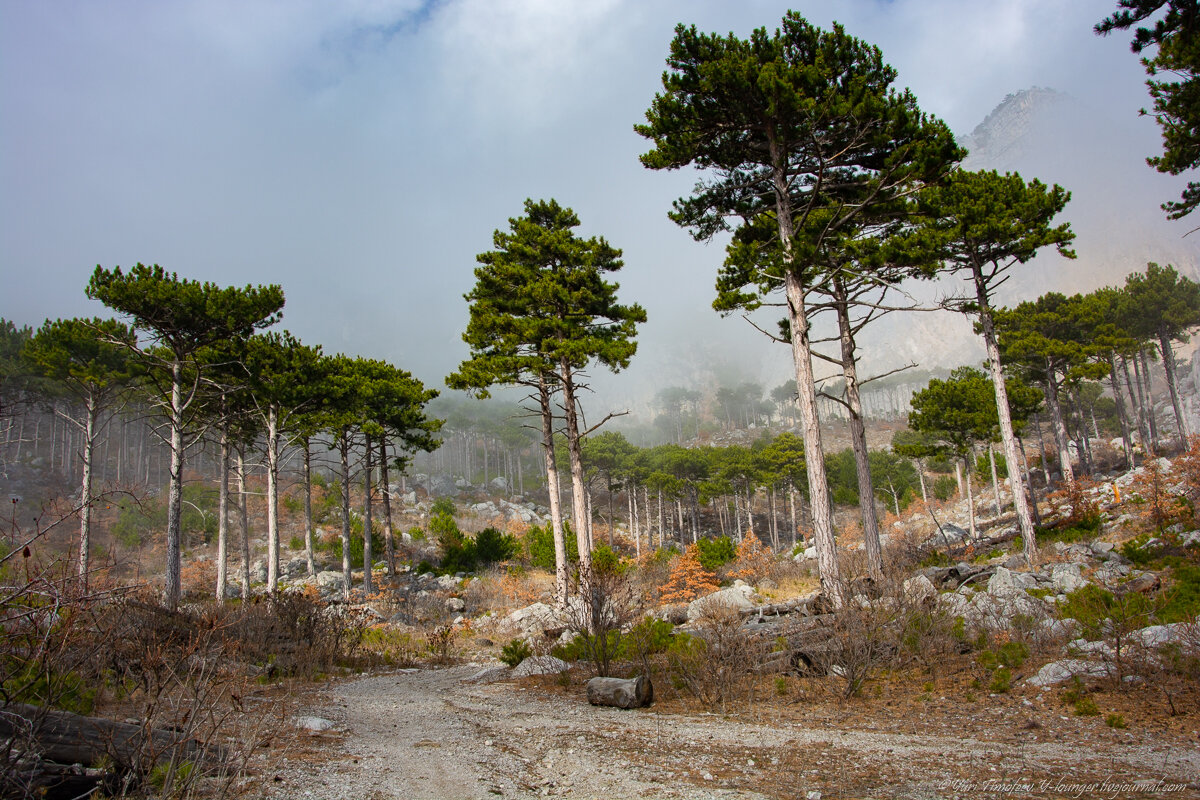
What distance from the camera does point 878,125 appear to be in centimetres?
991

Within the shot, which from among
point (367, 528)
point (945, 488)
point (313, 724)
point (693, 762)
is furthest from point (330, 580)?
point (945, 488)

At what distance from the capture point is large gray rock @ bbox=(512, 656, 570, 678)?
353 inches

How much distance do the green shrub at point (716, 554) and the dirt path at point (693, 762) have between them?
17.9 meters

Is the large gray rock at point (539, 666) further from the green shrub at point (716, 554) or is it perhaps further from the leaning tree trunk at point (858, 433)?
the green shrub at point (716, 554)

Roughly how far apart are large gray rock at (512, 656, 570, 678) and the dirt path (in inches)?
122

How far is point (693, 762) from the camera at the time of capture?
4.27 metres

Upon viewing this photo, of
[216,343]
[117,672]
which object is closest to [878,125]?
[117,672]

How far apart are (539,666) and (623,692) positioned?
3163mm

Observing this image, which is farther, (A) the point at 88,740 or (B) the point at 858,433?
(B) the point at 858,433

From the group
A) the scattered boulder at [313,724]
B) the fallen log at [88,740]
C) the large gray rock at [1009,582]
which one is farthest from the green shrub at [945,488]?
the fallen log at [88,740]

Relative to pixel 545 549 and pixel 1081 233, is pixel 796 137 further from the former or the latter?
pixel 1081 233

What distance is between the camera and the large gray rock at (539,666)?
8.96 meters

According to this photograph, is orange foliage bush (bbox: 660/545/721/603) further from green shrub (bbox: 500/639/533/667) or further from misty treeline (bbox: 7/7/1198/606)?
green shrub (bbox: 500/639/533/667)

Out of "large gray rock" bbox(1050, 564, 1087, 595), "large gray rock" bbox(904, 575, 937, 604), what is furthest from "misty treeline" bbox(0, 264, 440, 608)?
"large gray rock" bbox(1050, 564, 1087, 595)
